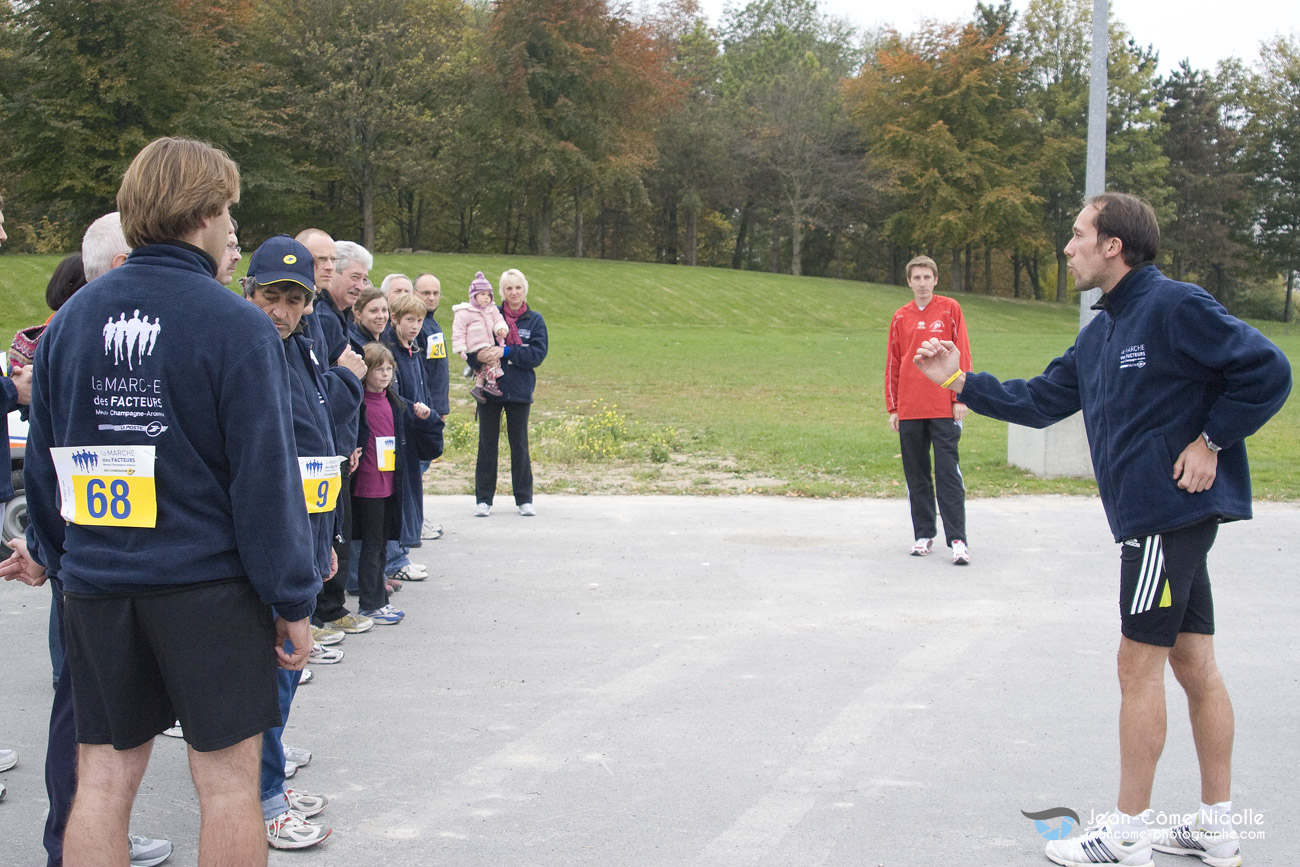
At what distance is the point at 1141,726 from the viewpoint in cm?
364

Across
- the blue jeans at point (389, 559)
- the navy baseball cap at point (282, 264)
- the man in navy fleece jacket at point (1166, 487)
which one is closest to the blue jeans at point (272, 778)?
the navy baseball cap at point (282, 264)

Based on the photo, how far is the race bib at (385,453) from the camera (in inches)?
254

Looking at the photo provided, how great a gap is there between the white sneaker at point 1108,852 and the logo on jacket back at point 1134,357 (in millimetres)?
1479

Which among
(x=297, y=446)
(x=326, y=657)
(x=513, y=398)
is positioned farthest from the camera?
(x=513, y=398)

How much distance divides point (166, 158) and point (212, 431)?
68 centimetres

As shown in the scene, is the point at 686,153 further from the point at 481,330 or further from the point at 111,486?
the point at 111,486

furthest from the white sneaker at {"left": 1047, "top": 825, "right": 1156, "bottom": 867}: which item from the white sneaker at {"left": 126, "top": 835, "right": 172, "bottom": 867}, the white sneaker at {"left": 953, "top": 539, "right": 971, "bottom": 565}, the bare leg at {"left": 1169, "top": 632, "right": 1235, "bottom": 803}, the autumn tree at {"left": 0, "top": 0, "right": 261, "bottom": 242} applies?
the autumn tree at {"left": 0, "top": 0, "right": 261, "bottom": 242}

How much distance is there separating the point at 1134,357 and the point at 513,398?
21.7 ft

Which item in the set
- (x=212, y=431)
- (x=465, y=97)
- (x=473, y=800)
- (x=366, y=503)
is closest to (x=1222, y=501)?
(x=473, y=800)

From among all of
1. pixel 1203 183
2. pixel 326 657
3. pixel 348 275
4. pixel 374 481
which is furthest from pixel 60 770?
pixel 1203 183

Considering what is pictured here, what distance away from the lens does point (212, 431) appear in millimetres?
2816

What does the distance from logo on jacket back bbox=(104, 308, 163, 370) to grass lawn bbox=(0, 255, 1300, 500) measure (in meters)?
8.31

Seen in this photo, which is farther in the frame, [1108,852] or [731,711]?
[731,711]

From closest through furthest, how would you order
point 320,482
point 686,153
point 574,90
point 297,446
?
point 297,446 → point 320,482 → point 574,90 → point 686,153
